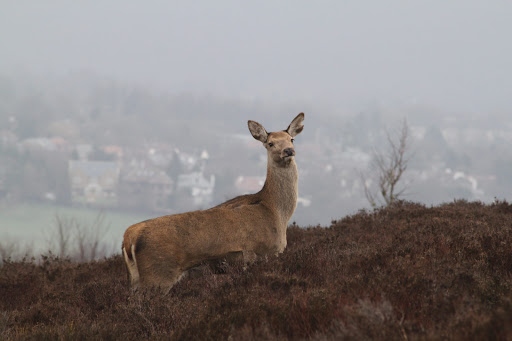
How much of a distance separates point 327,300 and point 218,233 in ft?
6.88

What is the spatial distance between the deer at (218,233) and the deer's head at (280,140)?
0.02m

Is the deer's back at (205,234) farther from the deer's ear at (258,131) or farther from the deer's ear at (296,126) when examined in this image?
the deer's ear at (296,126)

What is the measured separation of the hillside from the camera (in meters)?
4.11

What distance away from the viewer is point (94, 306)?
743 centimetres

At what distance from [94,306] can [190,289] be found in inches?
76.3

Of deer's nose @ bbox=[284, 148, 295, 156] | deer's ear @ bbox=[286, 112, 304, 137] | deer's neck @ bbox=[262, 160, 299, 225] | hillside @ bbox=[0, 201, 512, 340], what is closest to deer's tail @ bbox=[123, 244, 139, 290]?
hillside @ bbox=[0, 201, 512, 340]

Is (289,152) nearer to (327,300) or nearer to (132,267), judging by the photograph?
(132,267)

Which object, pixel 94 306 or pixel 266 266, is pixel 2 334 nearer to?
pixel 94 306

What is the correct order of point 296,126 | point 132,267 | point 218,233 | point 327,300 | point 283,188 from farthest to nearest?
point 296,126
point 283,188
point 218,233
point 132,267
point 327,300

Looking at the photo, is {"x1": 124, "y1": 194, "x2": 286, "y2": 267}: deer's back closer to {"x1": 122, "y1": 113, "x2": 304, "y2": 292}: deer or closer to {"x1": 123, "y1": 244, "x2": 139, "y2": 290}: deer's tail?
{"x1": 122, "y1": 113, "x2": 304, "y2": 292}: deer

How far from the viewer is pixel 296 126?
8797mm

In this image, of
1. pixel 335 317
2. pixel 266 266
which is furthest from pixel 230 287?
pixel 335 317

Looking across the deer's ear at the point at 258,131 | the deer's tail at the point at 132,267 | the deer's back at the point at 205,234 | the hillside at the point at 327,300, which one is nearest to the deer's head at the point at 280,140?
the deer's ear at the point at 258,131

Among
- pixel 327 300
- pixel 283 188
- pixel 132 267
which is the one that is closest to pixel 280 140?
pixel 283 188
